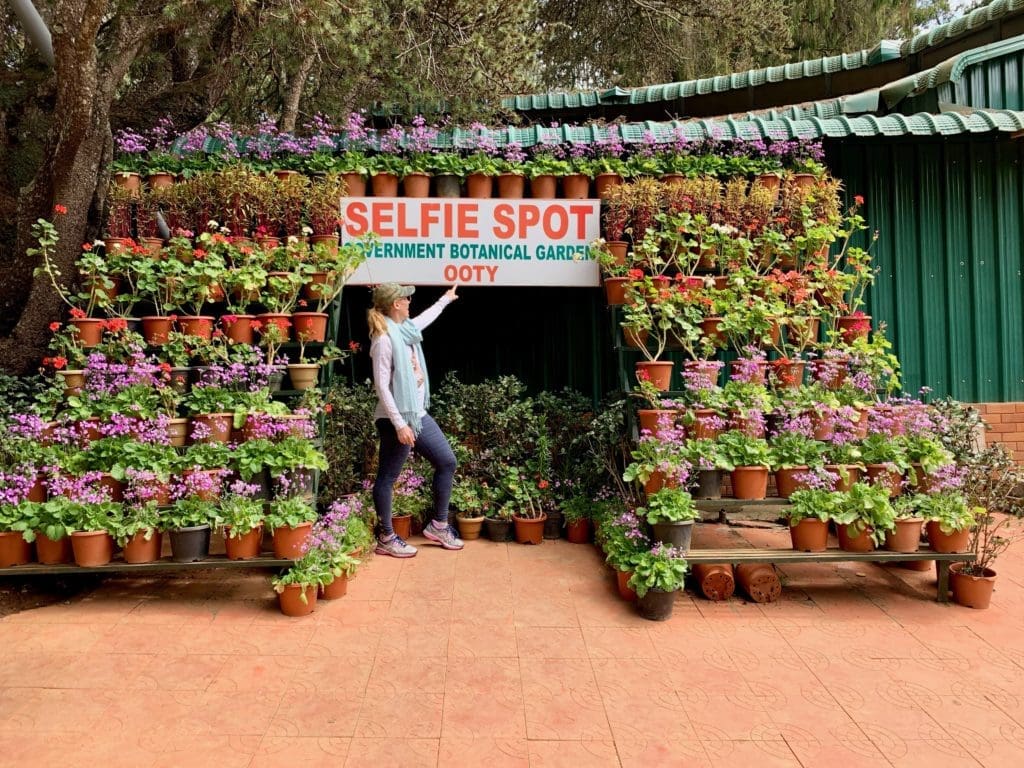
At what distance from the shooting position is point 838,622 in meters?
4.06

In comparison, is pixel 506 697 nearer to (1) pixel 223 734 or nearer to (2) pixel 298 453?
(1) pixel 223 734

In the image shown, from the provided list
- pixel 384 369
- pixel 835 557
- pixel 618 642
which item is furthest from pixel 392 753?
pixel 835 557

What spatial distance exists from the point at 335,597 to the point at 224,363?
5.69 ft

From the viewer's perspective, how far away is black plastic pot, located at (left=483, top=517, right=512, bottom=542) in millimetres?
5391

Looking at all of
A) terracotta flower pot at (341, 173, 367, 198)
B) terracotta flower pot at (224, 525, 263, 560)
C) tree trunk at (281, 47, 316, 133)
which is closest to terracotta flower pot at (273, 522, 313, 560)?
terracotta flower pot at (224, 525, 263, 560)

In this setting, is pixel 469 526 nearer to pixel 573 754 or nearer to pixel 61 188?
pixel 573 754

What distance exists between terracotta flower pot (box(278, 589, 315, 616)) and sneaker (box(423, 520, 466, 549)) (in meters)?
1.24

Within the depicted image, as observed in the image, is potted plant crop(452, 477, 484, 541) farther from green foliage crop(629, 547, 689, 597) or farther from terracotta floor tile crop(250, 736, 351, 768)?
terracotta floor tile crop(250, 736, 351, 768)

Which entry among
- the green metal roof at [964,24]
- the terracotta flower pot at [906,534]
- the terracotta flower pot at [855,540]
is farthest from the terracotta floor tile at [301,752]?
the green metal roof at [964,24]

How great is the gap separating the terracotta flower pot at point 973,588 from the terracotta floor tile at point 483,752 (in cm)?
300

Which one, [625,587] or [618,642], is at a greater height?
[625,587]

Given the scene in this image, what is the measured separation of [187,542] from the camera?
4.20 meters

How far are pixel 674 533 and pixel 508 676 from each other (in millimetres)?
1357

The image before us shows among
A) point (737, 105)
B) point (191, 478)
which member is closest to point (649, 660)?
point (191, 478)
